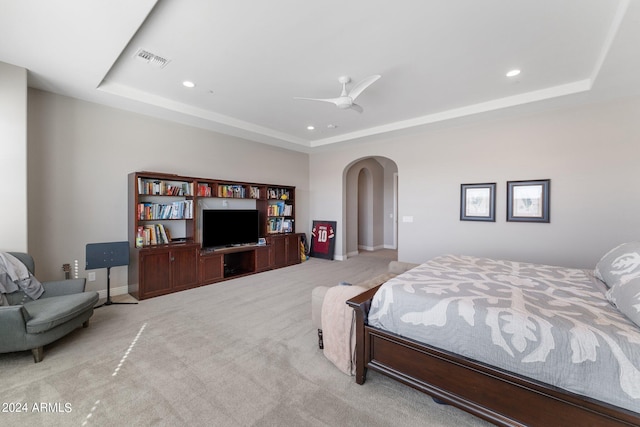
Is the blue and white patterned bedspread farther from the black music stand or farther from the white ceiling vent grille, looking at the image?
the black music stand

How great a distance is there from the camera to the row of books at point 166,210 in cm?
400

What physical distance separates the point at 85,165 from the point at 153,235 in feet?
4.30

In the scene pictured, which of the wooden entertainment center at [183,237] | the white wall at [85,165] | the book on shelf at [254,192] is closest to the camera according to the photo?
the white wall at [85,165]

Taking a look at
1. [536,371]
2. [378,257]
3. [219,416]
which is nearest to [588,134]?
[536,371]

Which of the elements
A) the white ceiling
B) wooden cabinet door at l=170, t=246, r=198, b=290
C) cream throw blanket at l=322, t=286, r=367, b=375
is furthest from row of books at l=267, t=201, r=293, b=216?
cream throw blanket at l=322, t=286, r=367, b=375

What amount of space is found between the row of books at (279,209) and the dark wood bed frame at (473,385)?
4203 mm

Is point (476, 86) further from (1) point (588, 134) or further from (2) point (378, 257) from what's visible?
(2) point (378, 257)

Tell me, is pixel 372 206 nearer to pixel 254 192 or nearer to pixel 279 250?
pixel 279 250

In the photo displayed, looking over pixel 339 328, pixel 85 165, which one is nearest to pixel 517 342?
pixel 339 328

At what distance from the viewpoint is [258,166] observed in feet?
19.5

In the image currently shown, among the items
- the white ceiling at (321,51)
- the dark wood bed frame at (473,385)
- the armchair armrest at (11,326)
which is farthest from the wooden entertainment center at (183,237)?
the dark wood bed frame at (473,385)

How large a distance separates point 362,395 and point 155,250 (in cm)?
346

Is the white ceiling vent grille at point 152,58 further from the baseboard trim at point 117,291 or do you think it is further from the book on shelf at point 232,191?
the baseboard trim at point 117,291

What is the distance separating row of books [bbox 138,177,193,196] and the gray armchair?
5.16 feet
